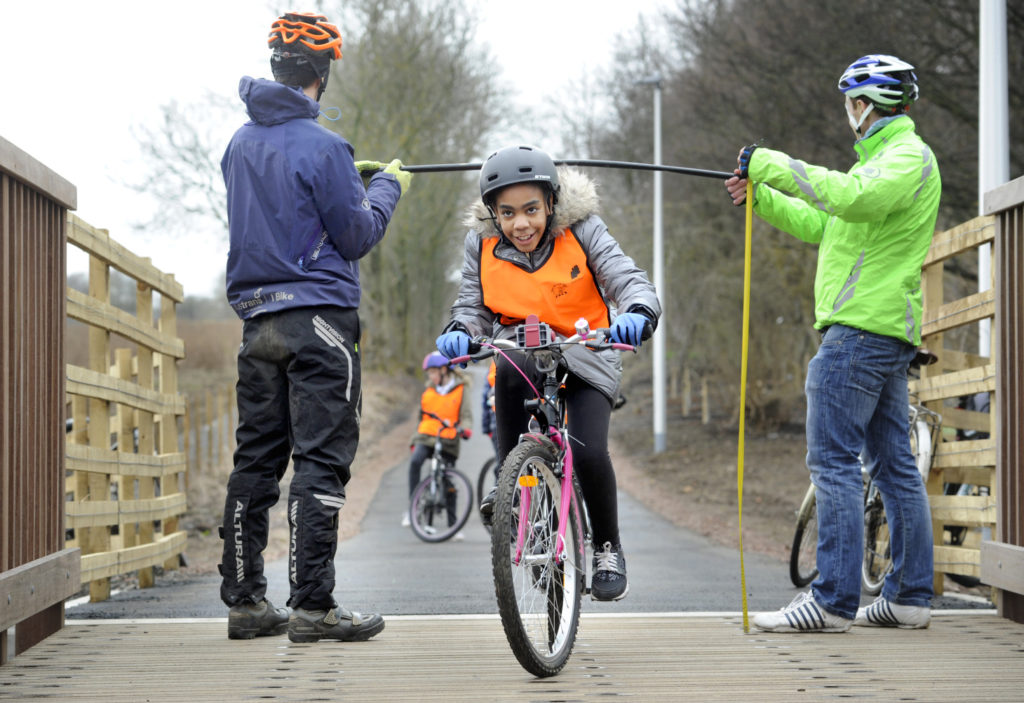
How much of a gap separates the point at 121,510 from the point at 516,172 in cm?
299

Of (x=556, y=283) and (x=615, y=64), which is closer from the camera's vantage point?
(x=556, y=283)

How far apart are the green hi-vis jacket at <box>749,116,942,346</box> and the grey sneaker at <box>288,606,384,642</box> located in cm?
206

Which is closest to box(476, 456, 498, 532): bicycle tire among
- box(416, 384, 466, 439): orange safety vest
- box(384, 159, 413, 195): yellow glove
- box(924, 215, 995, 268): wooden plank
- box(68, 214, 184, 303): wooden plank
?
box(416, 384, 466, 439): orange safety vest

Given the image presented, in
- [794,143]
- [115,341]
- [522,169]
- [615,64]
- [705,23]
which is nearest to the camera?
[522,169]

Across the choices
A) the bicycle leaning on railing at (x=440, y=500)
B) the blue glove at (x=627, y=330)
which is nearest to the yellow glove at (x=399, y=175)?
the blue glove at (x=627, y=330)

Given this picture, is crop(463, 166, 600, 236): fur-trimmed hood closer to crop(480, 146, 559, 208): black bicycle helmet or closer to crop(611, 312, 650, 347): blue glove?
crop(480, 146, 559, 208): black bicycle helmet

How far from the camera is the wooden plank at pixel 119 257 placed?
5754 millimetres

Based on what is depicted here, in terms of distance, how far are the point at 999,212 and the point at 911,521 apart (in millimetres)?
1273

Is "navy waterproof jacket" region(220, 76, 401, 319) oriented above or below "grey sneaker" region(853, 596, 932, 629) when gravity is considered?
above

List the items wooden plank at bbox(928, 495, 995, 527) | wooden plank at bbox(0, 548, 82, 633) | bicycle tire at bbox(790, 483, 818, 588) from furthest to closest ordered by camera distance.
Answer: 1. bicycle tire at bbox(790, 483, 818, 588)
2. wooden plank at bbox(928, 495, 995, 527)
3. wooden plank at bbox(0, 548, 82, 633)

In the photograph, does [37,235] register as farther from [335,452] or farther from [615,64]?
[615,64]

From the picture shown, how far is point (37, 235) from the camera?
4.89m

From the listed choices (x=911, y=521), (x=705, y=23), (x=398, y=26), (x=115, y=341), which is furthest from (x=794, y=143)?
(x=115, y=341)

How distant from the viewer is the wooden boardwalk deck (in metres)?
3.88
